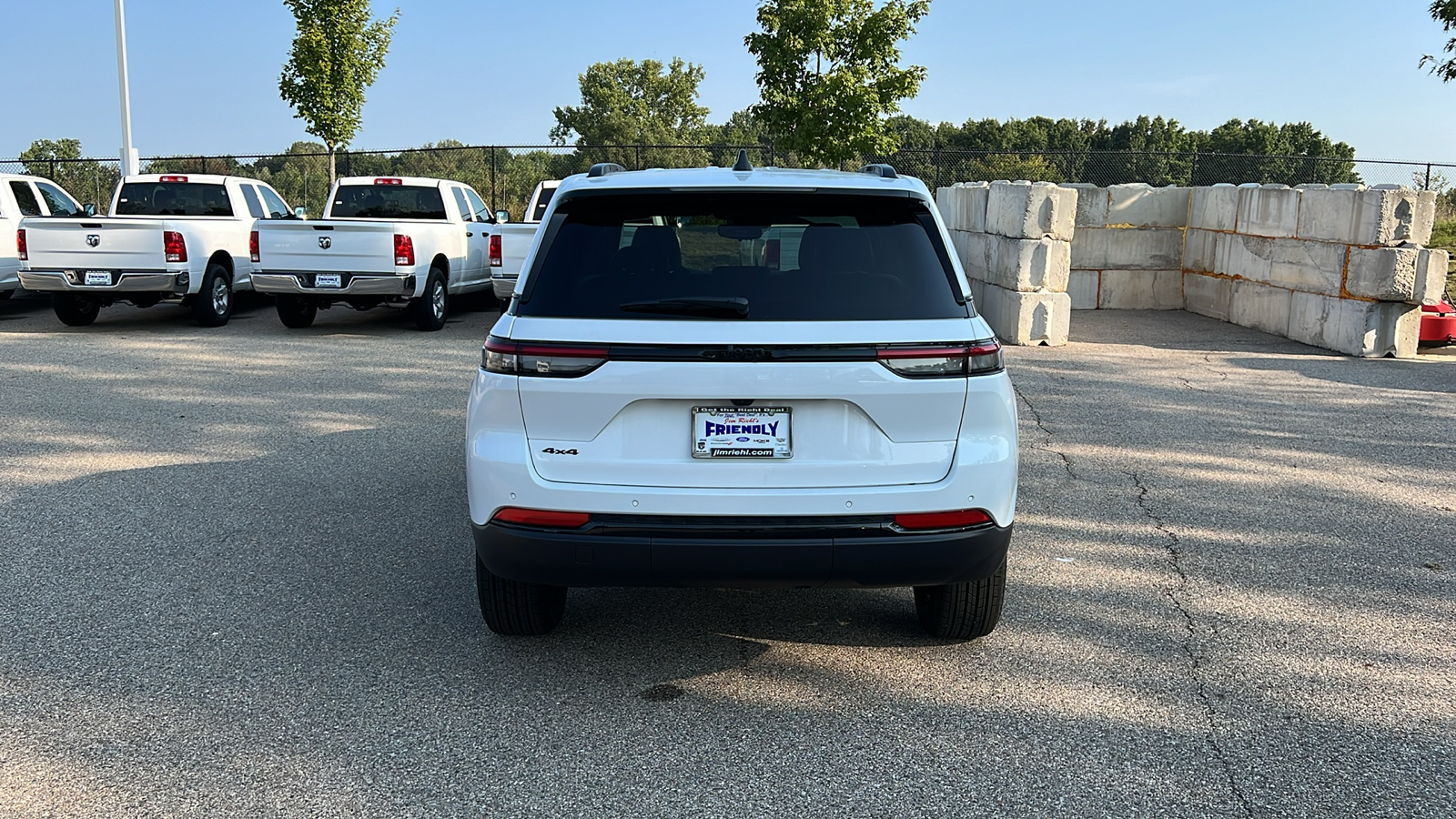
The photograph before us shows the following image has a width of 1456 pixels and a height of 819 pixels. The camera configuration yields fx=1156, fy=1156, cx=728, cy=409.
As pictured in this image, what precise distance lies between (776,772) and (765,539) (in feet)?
2.29

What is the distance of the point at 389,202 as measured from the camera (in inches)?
617

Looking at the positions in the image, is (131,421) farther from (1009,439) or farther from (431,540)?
(1009,439)

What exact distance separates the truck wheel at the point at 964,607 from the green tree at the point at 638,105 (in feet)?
331

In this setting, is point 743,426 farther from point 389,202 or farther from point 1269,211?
point 1269,211

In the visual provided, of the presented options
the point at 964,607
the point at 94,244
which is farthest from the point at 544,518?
the point at 94,244

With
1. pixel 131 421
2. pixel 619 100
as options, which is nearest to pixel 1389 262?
pixel 131 421

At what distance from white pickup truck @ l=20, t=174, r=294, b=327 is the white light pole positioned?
772 cm

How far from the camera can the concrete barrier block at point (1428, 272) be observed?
12.4 m

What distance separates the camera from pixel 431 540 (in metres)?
5.76

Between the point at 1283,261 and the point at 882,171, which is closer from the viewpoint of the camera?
the point at 882,171

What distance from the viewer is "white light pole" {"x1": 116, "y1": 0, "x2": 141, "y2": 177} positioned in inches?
875

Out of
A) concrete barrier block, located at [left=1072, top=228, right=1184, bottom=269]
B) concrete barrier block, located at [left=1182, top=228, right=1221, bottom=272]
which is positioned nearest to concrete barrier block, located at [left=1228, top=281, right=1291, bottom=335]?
concrete barrier block, located at [left=1182, top=228, right=1221, bottom=272]

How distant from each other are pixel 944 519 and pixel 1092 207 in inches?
603

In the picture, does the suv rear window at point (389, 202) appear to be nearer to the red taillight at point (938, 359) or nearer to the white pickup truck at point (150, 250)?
the white pickup truck at point (150, 250)
